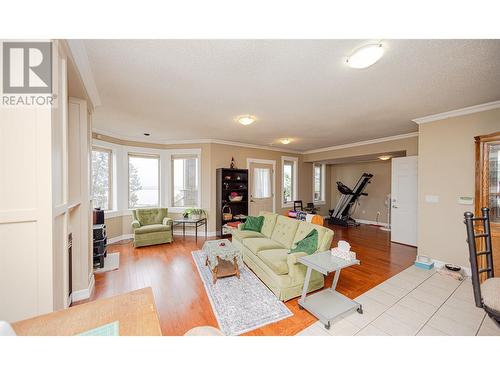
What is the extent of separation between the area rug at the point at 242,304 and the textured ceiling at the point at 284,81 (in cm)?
256

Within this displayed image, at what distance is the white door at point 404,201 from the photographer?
417 centimetres

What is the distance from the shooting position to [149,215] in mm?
4520

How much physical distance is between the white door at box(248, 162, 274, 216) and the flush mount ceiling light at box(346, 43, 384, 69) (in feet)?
13.6

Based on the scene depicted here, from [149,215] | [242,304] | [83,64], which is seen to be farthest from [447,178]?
[149,215]

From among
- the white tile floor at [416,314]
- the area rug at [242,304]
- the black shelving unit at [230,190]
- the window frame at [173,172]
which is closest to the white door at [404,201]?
the white tile floor at [416,314]

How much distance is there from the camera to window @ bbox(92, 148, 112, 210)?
4.16 m

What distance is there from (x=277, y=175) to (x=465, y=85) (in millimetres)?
4433

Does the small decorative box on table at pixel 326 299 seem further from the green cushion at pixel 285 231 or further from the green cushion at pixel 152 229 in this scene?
the green cushion at pixel 152 229

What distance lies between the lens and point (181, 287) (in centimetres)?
253

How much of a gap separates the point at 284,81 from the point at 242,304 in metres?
2.61

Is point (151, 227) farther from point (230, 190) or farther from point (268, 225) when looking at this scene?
point (268, 225)

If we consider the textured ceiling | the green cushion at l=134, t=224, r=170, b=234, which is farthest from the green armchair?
the textured ceiling

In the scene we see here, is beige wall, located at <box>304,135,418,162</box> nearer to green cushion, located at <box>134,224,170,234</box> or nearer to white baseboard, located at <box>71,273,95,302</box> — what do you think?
green cushion, located at <box>134,224,170,234</box>
